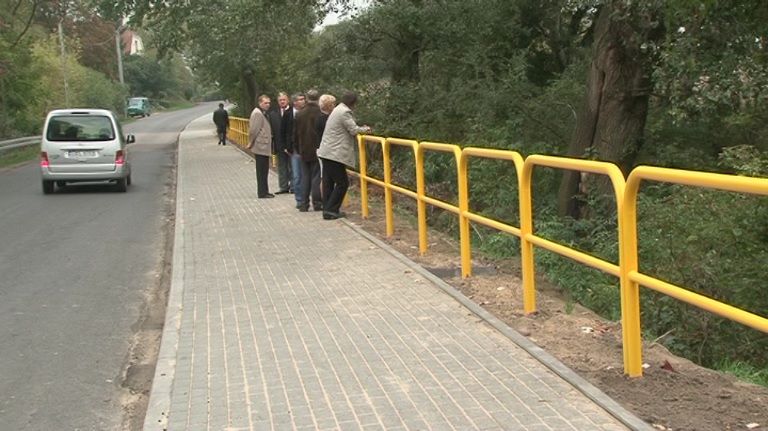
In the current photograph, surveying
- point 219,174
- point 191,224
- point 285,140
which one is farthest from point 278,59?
point 191,224

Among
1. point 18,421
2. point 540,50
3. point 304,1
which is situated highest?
point 304,1

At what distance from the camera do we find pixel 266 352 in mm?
5633

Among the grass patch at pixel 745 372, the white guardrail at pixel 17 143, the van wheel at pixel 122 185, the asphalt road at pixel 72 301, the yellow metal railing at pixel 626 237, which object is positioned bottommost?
the grass patch at pixel 745 372

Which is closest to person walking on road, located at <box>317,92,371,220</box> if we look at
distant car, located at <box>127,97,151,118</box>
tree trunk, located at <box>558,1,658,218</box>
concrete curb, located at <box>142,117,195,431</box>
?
concrete curb, located at <box>142,117,195,431</box>

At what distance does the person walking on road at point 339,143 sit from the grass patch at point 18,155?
2005 cm

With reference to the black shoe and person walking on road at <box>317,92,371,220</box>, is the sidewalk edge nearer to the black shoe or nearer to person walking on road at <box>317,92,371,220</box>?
person walking on road at <box>317,92,371,220</box>

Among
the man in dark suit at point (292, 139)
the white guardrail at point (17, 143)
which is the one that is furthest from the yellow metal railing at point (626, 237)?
the white guardrail at point (17, 143)

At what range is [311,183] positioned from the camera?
12625mm

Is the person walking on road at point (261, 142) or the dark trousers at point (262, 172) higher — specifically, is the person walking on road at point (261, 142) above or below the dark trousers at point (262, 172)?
above

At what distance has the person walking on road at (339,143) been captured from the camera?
11094mm

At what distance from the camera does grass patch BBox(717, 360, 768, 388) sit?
565 cm

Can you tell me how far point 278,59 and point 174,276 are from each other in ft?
71.1

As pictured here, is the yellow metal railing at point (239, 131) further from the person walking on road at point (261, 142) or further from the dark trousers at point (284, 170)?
the person walking on road at point (261, 142)

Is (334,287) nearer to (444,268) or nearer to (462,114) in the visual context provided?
(444,268)
